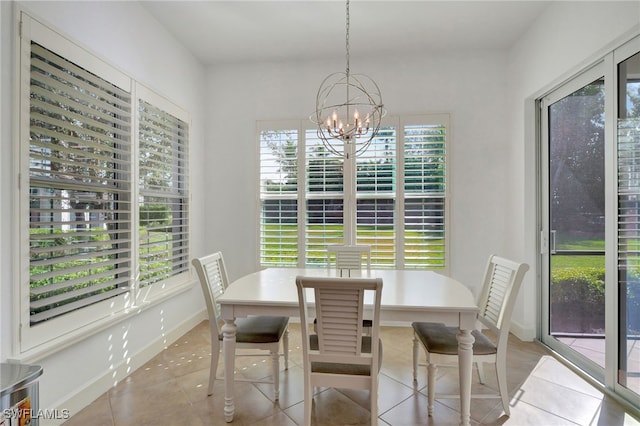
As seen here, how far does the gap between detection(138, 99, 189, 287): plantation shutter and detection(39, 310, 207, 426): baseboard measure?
0.55m

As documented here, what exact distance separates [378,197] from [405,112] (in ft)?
3.27

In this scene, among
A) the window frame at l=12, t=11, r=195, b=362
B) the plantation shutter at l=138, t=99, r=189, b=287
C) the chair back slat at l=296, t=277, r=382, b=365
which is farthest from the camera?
the plantation shutter at l=138, t=99, r=189, b=287

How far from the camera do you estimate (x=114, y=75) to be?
237 centimetres

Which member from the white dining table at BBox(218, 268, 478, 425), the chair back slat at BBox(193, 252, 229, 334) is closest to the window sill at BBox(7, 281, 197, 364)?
the chair back slat at BBox(193, 252, 229, 334)

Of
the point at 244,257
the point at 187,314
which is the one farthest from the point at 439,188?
the point at 187,314

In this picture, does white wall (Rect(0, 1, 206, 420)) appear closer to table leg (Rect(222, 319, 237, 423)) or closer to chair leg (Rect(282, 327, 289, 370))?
table leg (Rect(222, 319, 237, 423))

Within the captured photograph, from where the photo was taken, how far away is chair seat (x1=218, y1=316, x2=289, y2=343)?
6.72 feet

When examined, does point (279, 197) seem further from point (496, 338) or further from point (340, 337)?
point (496, 338)

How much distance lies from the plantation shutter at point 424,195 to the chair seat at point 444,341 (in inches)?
57.8

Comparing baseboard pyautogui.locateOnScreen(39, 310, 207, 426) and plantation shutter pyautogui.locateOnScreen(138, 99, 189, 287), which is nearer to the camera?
baseboard pyautogui.locateOnScreen(39, 310, 207, 426)

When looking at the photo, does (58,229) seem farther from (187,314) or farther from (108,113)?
(187,314)

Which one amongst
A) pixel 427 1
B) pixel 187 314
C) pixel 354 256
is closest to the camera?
pixel 427 1

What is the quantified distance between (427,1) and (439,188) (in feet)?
5.85

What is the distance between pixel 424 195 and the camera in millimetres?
3553
